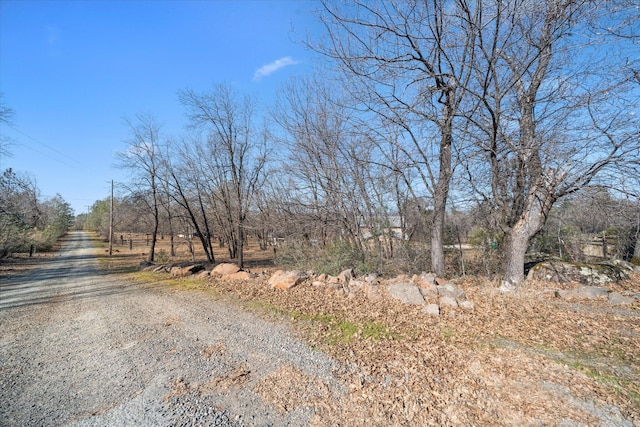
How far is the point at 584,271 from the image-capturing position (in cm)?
657

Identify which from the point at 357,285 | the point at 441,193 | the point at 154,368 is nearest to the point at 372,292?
the point at 357,285

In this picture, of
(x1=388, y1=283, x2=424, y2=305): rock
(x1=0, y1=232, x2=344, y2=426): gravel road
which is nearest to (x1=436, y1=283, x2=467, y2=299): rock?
(x1=388, y1=283, x2=424, y2=305): rock

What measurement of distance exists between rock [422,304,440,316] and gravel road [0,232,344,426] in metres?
2.15

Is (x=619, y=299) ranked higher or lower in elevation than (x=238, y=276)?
lower

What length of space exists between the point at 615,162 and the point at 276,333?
6311mm

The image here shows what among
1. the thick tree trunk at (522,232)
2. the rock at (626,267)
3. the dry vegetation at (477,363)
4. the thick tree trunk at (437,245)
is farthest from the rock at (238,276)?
the rock at (626,267)

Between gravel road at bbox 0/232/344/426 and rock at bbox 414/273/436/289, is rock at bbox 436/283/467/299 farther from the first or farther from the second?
gravel road at bbox 0/232/344/426

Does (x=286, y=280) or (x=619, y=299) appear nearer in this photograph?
(x=619, y=299)

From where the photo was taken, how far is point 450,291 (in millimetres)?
5426

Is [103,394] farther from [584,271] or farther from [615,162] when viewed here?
[584,271]

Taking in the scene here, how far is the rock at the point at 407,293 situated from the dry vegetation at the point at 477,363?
0.59 ft

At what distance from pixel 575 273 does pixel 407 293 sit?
4.16 meters

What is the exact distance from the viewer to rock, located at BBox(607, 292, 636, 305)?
16.3 feet

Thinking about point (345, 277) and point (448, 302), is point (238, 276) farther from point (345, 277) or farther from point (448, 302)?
point (448, 302)
